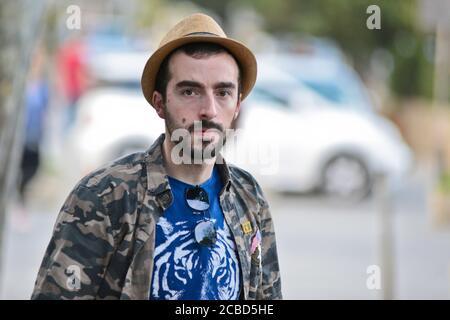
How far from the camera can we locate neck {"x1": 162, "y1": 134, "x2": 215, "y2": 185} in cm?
323

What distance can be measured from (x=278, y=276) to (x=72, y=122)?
18009 millimetres

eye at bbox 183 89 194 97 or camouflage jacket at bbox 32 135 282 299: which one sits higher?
eye at bbox 183 89 194 97

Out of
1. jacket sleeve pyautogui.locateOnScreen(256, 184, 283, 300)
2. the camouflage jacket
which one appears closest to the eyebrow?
the camouflage jacket

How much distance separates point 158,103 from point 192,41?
207mm

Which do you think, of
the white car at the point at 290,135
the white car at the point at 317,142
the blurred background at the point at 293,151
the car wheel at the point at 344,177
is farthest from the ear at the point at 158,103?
the car wheel at the point at 344,177

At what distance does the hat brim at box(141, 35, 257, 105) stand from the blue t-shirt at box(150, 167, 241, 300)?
0.89 feet

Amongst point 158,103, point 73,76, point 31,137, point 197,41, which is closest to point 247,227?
point 158,103

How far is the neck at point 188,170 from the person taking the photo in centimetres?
323

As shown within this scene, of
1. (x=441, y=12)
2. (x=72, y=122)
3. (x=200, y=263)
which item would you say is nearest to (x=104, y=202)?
(x=200, y=263)

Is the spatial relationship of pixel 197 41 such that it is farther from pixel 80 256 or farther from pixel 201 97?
pixel 80 256

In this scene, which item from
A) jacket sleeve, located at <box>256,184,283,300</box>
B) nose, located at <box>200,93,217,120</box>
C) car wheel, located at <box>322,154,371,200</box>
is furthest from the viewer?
car wheel, located at <box>322,154,371,200</box>

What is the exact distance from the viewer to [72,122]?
2125 centimetres

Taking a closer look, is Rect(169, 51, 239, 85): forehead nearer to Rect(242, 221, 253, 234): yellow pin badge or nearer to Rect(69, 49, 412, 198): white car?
Rect(242, 221, 253, 234): yellow pin badge
